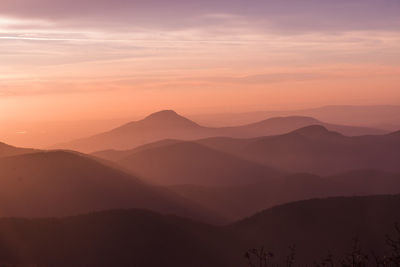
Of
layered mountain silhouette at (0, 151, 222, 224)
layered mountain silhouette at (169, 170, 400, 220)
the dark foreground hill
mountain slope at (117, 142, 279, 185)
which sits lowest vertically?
the dark foreground hill

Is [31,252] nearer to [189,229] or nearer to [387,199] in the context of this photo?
[189,229]

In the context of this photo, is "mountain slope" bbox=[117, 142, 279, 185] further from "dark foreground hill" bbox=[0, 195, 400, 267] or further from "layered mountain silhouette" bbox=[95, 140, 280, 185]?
"dark foreground hill" bbox=[0, 195, 400, 267]

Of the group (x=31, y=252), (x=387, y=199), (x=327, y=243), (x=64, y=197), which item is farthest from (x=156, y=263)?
(x=64, y=197)

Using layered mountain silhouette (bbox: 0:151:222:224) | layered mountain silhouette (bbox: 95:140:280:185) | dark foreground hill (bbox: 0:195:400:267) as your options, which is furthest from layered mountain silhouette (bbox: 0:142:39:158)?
dark foreground hill (bbox: 0:195:400:267)

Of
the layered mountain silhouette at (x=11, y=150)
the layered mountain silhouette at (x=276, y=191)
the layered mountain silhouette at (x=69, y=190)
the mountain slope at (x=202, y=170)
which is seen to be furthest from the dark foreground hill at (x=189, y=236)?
the mountain slope at (x=202, y=170)

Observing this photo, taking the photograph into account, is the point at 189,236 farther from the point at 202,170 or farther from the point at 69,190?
the point at 202,170

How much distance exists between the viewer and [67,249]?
53125 millimetres

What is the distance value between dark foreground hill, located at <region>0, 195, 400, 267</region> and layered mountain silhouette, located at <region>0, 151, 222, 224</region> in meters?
26.9

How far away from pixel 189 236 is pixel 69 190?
4601cm

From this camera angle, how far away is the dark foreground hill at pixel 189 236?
5191cm

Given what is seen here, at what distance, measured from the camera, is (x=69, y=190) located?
96.8 m

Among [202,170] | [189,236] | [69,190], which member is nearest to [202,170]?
[202,170]

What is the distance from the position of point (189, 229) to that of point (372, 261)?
22467 mm

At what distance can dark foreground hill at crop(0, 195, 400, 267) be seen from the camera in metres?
51.9
